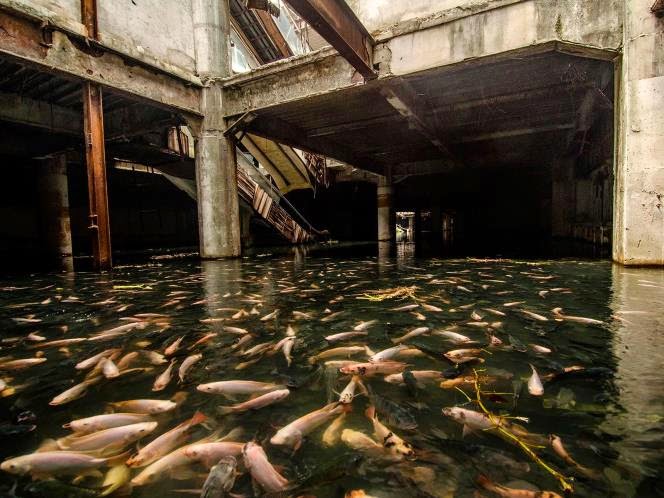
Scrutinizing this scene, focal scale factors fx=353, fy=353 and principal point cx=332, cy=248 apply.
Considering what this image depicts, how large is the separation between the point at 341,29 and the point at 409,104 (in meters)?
4.80

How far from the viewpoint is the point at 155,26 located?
10133 mm

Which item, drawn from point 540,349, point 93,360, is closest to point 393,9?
point 540,349

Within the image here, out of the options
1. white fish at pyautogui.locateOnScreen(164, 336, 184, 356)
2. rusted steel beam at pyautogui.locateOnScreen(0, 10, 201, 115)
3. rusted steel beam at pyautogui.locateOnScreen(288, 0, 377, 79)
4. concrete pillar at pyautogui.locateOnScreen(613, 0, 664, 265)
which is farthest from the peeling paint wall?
white fish at pyautogui.locateOnScreen(164, 336, 184, 356)

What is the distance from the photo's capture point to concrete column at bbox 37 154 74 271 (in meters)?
15.0

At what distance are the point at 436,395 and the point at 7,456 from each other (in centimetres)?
235

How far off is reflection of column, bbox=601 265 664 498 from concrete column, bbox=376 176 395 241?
62.8 ft

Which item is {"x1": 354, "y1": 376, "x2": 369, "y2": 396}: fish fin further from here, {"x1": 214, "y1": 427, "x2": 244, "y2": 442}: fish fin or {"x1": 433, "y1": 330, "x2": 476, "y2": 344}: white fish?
{"x1": 433, "y1": 330, "x2": 476, "y2": 344}: white fish

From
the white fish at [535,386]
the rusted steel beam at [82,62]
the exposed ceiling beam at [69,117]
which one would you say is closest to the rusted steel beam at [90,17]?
the rusted steel beam at [82,62]

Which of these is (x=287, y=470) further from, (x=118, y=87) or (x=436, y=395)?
(x=118, y=87)

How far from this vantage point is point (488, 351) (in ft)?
9.90

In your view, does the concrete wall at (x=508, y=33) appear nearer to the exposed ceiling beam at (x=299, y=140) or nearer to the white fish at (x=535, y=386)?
the exposed ceiling beam at (x=299, y=140)

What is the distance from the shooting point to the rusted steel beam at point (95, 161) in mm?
8914

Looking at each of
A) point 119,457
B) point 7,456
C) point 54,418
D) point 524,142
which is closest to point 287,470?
point 119,457

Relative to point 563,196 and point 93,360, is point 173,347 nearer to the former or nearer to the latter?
point 93,360
